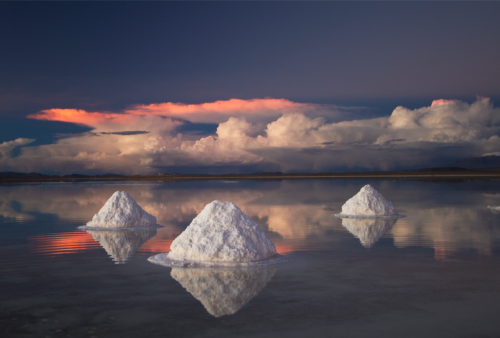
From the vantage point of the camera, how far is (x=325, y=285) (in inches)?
360

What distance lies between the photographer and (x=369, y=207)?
2167cm

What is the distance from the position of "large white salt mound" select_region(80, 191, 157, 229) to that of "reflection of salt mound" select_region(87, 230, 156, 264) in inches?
29.0

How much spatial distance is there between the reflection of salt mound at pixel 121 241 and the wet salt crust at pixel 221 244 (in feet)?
4.41

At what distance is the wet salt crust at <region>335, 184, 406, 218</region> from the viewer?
21.5 m

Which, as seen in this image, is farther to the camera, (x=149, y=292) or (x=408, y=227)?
(x=408, y=227)

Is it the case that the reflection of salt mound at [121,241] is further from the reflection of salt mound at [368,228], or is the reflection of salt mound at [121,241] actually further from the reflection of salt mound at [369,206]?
the reflection of salt mound at [369,206]

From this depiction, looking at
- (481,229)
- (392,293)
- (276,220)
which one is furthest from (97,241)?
(481,229)

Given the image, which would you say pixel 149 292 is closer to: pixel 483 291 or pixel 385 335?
pixel 385 335

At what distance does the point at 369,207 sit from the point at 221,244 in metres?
12.6

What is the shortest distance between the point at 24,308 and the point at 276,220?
14332 mm

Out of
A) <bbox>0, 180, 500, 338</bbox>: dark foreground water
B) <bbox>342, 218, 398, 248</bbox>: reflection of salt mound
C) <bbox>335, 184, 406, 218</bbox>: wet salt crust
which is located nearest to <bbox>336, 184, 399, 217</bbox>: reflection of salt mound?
<bbox>335, 184, 406, 218</bbox>: wet salt crust

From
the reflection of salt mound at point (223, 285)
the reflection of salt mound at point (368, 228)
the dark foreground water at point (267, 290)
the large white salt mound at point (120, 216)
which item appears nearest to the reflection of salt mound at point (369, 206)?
the reflection of salt mound at point (368, 228)

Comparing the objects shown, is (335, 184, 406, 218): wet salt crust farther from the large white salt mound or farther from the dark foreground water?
the large white salt mound

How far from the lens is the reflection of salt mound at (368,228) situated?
15.1m
